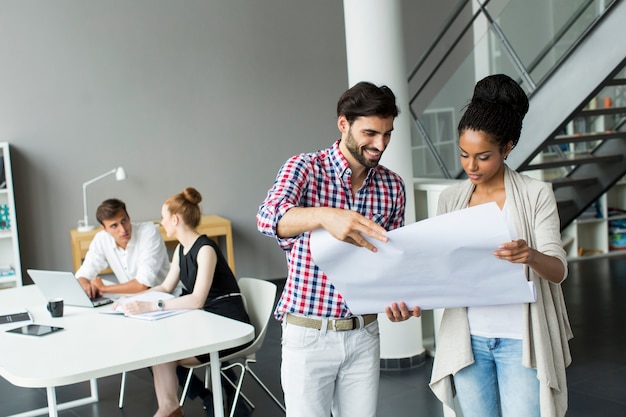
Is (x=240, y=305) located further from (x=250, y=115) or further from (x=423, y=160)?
(x=250, y=115)

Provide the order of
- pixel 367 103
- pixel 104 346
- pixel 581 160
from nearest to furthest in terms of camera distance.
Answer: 1. pixel 367 103
2. pixel 104 346
3. pixel 581 160


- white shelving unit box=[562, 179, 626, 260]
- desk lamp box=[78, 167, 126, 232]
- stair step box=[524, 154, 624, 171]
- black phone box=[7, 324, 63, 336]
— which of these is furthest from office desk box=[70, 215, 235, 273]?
white shelving unit box=[562, 179, 626, 260]

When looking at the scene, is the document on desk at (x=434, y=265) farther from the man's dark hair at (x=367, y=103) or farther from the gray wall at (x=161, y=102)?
the gray wall at (x=161, y=102)

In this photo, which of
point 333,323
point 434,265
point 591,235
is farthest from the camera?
point 591,235

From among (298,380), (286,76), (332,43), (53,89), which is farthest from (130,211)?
(298,380)

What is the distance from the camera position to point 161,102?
7.12m

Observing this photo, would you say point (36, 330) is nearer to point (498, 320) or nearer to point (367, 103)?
point (367, 103)

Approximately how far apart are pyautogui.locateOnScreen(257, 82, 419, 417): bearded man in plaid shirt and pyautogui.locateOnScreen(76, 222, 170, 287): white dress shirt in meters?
2.46

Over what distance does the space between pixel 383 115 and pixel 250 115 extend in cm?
564

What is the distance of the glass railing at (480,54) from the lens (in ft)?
16.6

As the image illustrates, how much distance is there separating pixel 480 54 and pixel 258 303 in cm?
285

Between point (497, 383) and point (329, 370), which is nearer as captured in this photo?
point (497, 383)

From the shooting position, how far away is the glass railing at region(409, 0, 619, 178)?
16.6ft

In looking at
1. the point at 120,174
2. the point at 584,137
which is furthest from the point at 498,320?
the point at 120,174
